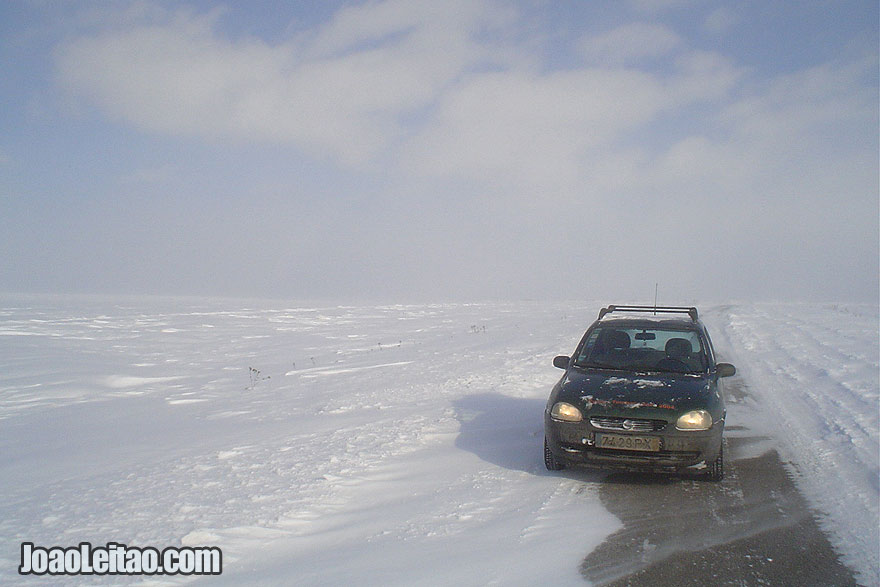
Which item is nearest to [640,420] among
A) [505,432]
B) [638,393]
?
[638,393]

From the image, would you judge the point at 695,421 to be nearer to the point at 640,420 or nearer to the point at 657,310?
the point at 640,420

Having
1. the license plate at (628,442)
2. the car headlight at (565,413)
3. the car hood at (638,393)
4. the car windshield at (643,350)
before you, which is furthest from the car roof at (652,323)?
the license plate at (628,442)

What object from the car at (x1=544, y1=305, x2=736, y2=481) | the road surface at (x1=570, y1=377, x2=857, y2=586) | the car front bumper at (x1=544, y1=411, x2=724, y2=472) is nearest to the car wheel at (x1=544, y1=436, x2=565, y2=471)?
the car at (x1=544, y1=305, x2=736, y2=481)

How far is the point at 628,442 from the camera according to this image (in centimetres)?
557

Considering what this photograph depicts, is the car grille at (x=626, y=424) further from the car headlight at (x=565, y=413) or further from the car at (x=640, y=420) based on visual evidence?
the car headlight at (x=565, y=413)

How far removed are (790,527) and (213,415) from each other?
8.40 meters

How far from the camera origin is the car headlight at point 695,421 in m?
5.54

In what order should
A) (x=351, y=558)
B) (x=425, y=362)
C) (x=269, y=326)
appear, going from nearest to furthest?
1. (x=351, y=558)
2. (x=425, y=362)
3. (x=269, y=326)

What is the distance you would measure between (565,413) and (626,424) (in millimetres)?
576

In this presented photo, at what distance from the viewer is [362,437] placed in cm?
763

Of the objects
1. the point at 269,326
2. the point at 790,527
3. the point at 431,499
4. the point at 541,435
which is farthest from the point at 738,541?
the point at 269,326

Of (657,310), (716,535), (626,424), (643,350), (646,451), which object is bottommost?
(716,535)

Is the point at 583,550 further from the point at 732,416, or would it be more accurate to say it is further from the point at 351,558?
the point at 732,416

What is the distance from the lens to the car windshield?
22.6 feet
